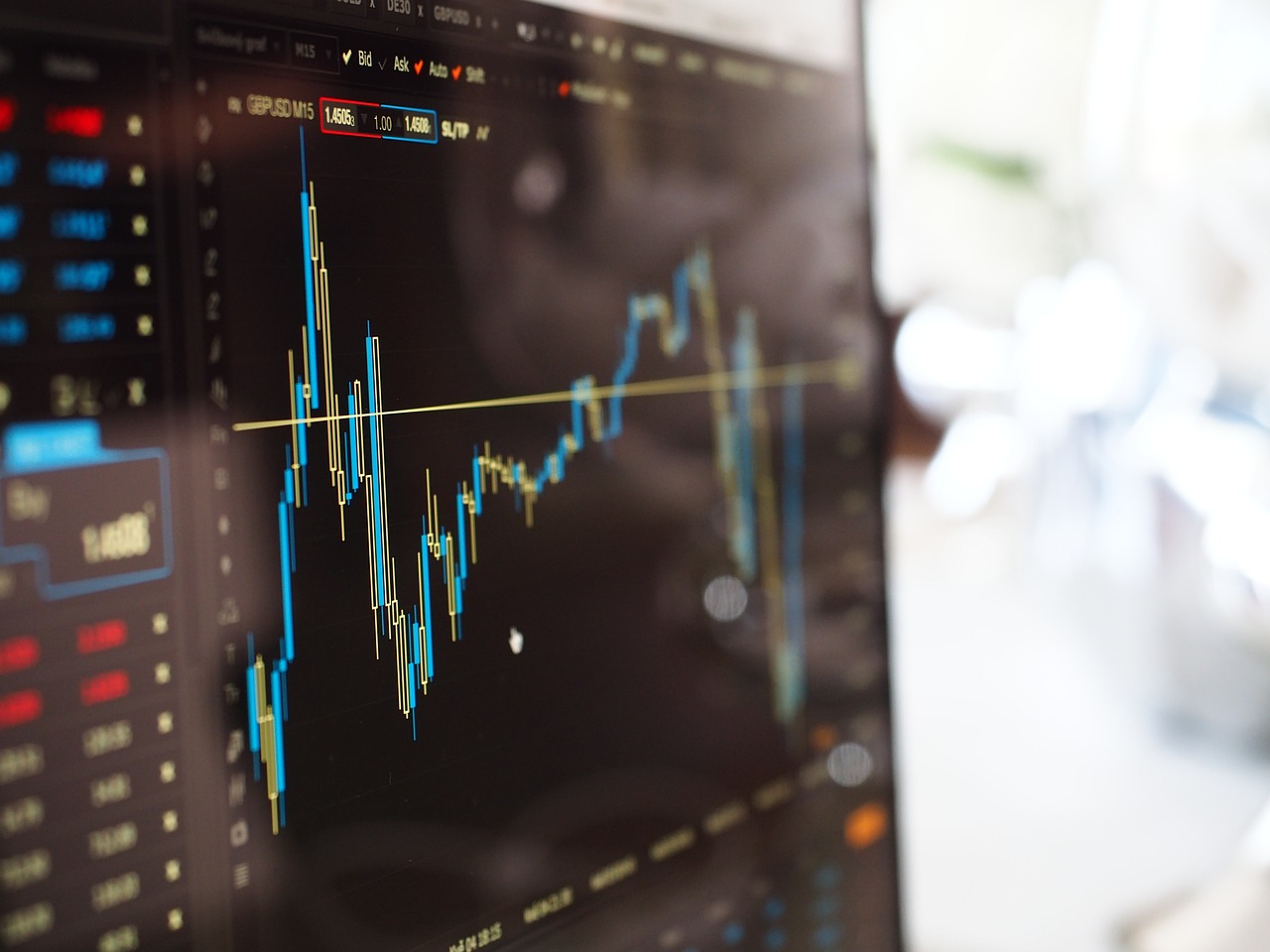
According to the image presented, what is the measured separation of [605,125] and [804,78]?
0.16m

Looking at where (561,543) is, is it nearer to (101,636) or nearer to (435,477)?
(435,477)

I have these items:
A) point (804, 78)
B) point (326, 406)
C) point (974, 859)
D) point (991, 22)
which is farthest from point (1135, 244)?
point (326, 406)

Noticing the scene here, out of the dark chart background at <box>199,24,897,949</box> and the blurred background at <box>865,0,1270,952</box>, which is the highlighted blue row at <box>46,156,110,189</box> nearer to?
the dark chart background at <box>199,24,897,949</box>

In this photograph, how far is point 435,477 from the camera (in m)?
0.41

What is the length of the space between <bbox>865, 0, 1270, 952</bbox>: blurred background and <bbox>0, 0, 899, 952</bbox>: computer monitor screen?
21 cm

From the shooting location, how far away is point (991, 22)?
0.80 m

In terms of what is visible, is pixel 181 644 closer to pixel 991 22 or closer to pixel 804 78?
pixel 804 78

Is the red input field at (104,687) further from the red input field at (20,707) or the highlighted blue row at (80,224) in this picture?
the highlighted blue row at (80,224)

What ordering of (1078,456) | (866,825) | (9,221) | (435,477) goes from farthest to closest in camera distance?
1. (1078,456)
2. (866,825)
3. (435,477)
4. (9,221)

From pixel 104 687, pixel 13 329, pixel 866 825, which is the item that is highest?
pixel 13 329

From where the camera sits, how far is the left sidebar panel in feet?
0.98

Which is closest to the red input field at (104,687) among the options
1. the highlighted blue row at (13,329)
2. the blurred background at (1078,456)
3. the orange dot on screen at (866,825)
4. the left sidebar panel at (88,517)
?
the left sidebar panel at (88,517)

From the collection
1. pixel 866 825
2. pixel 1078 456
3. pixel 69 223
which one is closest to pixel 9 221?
pixel 69 223

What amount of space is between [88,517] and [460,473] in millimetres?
141
